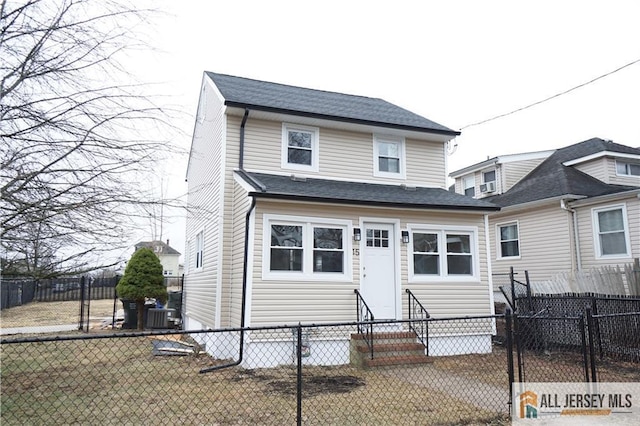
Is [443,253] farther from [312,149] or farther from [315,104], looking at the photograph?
[315,104]

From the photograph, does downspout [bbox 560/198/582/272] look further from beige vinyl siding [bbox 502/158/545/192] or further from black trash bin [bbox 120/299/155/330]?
black trash bin [bbox 120/299/155/330]

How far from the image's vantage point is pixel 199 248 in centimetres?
1358

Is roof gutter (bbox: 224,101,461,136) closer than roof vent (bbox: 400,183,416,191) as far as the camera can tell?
Yes

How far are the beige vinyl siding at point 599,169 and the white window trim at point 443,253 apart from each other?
844 centimetres

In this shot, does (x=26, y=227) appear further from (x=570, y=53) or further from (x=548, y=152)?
(x=548, y=152)

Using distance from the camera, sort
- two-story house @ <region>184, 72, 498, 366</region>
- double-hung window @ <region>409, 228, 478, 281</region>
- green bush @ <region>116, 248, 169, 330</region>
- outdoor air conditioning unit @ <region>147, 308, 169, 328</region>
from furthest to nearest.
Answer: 1. outdoor air conditioning unit @ <region>147, 308, 169, 328</region>
2. green bush @ <region>116, 248, 169, 330</region>
3. double-hung window @ <region>409, 228, 478, 281</region>
4. two-story house @ <region>184, 72, 498, 366</region>

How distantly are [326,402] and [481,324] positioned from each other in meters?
6.00

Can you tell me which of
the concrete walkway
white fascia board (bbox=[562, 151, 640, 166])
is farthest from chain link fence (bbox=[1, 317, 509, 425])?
white fascia board (bbox=[562, 151, 640, 166])

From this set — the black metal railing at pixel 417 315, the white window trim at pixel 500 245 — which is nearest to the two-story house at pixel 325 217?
the black metal railing at pixel 417 315

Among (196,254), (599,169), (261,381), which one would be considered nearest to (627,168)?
(599,169)

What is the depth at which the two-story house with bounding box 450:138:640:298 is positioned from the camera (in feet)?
43.9

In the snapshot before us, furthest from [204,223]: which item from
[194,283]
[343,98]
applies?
[343,98]

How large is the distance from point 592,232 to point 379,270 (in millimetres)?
8282

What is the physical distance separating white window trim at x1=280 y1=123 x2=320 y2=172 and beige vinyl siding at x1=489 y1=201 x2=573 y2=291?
28.9 feet
